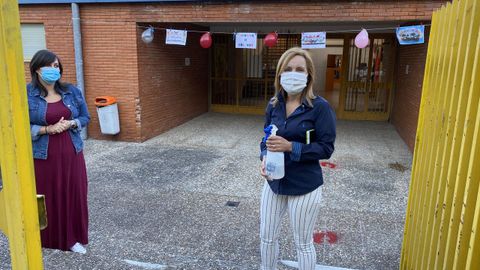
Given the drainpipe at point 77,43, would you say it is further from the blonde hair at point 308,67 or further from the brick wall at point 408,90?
the brick wall at point 408,90

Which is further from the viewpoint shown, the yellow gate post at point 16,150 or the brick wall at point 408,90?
the brick wall at point 408,90

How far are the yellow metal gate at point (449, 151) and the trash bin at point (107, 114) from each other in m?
6.55

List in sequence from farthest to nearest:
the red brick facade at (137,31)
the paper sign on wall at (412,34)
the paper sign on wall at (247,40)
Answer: the paper sign on wall at (247,40) → the red brick facade at (137,31) → the paper sign on wall at (412,34)

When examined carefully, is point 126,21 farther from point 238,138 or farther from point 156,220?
point 156,220

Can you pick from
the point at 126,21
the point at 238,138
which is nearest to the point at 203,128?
the point at 238,138

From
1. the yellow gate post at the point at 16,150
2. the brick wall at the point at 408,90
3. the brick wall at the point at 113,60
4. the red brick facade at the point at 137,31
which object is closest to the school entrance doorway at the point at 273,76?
the brick wall at the point at 408,90

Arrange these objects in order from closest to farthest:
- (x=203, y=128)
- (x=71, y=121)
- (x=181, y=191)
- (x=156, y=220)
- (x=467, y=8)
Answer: (x=467, y=8) < (x=71, y=121) < (x=156, y=220) < (x=181, y=191) < (x=203, y=128)

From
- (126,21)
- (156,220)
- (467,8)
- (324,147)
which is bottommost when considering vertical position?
(156,220)

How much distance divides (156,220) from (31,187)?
323 centimetres

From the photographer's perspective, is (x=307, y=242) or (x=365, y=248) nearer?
(x=307, y=242)

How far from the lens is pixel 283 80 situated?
250 centimetres

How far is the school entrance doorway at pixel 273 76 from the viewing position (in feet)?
34.9

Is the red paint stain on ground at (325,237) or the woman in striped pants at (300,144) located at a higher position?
the woman in striped pants at (300,144)

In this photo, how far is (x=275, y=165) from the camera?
2.43 meters
